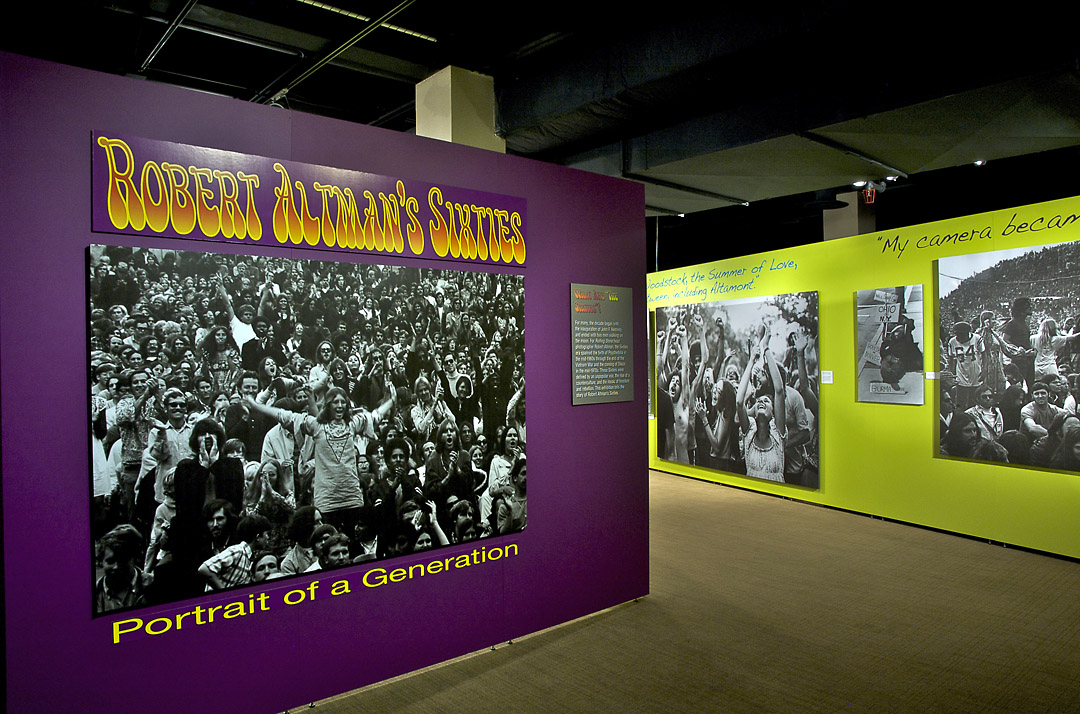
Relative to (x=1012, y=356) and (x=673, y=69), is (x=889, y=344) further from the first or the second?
(x=673, y=69)

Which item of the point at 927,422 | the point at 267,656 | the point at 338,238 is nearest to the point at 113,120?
the point at 338,238

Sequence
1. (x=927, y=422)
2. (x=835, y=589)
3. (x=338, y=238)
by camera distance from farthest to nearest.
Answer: (x=927, y=422) → (x=835, y=589) → (x=338, y=238)

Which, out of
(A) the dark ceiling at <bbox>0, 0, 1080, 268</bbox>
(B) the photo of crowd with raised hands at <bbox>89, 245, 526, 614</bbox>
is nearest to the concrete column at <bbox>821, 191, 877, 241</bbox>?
(A) the dark ceiling at <bbox>0, 0, 1080, 268</bbox>

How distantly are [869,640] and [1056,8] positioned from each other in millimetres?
3569

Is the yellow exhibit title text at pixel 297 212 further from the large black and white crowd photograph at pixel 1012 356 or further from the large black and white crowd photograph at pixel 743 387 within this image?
the large black and white crowd photograph at pixel 743 387

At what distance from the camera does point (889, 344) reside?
21.0 ft

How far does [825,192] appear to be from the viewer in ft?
27.0

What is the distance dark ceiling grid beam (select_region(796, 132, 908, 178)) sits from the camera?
464 cm

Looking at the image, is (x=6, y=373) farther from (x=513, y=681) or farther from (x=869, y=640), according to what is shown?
(x=869, y=640)

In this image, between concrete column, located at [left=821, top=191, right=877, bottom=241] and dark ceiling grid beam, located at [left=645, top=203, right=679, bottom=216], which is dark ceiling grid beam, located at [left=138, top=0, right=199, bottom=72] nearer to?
dark ceiling grid beam, located at [left=645, top=203, right=679, bottom=216]

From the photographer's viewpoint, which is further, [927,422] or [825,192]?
[825,192]

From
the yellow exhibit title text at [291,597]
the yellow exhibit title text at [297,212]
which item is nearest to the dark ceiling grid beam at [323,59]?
the yellow exhibit title text at [297,212]

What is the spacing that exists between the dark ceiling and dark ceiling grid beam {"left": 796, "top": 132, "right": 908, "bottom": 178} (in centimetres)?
2

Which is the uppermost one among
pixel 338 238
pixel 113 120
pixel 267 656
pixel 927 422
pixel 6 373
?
pixel 113 120
